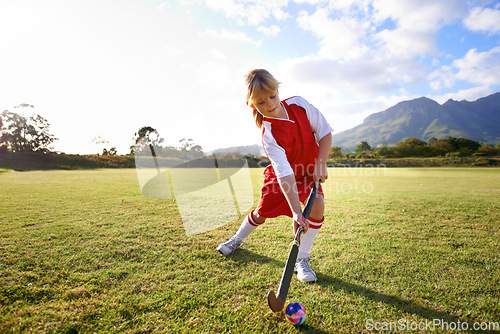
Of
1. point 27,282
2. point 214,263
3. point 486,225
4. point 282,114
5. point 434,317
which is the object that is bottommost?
point 486,225

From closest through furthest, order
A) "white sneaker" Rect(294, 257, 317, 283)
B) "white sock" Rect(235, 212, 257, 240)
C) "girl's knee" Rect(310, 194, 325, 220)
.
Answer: "white sneaker" Rect(294, 257, 317, 283), "girl's knee" Rect(310, 194, 325, 220), "white sock" Rect(235, 212, 257, 240)

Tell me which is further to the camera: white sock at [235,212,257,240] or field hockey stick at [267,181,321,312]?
Result: white sock at [235,212,257,240]

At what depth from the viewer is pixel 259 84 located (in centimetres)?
219

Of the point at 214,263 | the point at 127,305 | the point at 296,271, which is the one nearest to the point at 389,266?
the point at 296,271

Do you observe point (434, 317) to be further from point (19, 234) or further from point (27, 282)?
point (19, 234)

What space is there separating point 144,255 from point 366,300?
8.35 feet

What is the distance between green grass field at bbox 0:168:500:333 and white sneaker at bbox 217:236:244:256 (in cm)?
8

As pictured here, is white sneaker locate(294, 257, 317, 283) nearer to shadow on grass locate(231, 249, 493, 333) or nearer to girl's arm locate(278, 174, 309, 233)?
shadow on grass locate(231, 249, 493, 333)

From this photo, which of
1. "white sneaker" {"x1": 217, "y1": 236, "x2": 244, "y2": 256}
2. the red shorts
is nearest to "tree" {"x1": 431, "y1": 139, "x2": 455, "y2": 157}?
the red shorts

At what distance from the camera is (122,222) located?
14.9 ft

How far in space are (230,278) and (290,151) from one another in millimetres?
1463

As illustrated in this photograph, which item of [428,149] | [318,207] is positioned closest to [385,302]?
[318,207]

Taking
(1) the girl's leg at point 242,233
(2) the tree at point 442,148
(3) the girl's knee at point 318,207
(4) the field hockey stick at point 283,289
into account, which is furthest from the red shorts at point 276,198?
(2) the tree at point 442,148

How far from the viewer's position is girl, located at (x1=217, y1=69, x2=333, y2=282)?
2.22 m
